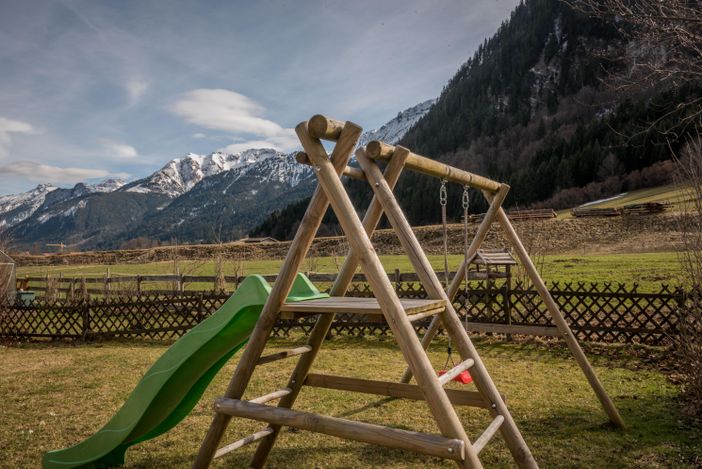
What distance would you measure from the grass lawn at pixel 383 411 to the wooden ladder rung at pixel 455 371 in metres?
1.53

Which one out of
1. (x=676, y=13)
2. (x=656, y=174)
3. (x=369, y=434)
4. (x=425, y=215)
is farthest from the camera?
(x=425, y=215)

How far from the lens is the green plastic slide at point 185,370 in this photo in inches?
143

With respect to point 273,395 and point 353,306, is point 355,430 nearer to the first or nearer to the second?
point 353,306

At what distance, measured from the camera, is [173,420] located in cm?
397

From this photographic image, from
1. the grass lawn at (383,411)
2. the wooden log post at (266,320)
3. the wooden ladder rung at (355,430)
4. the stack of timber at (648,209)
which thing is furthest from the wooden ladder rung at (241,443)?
the stack of timber at (648,209)

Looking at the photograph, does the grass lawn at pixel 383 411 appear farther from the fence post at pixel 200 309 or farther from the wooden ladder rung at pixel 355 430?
the fence post at pixel 200 309

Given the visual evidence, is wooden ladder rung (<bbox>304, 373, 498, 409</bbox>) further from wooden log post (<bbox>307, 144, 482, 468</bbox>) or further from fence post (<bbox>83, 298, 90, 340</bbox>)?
fence post (<bbox>83, 298, 90, 340</bbox>)

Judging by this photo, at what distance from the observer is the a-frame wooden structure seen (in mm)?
2633

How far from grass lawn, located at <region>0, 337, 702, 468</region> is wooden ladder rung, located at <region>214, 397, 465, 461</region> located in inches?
61.4

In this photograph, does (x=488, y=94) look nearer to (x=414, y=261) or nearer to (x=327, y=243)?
(x=327, y=243)

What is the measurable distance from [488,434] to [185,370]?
2.26 meters

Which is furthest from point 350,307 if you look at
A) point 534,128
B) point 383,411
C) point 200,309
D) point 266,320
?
point 534,128

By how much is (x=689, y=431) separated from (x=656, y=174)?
203 feet

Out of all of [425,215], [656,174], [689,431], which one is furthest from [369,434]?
[425,215]
